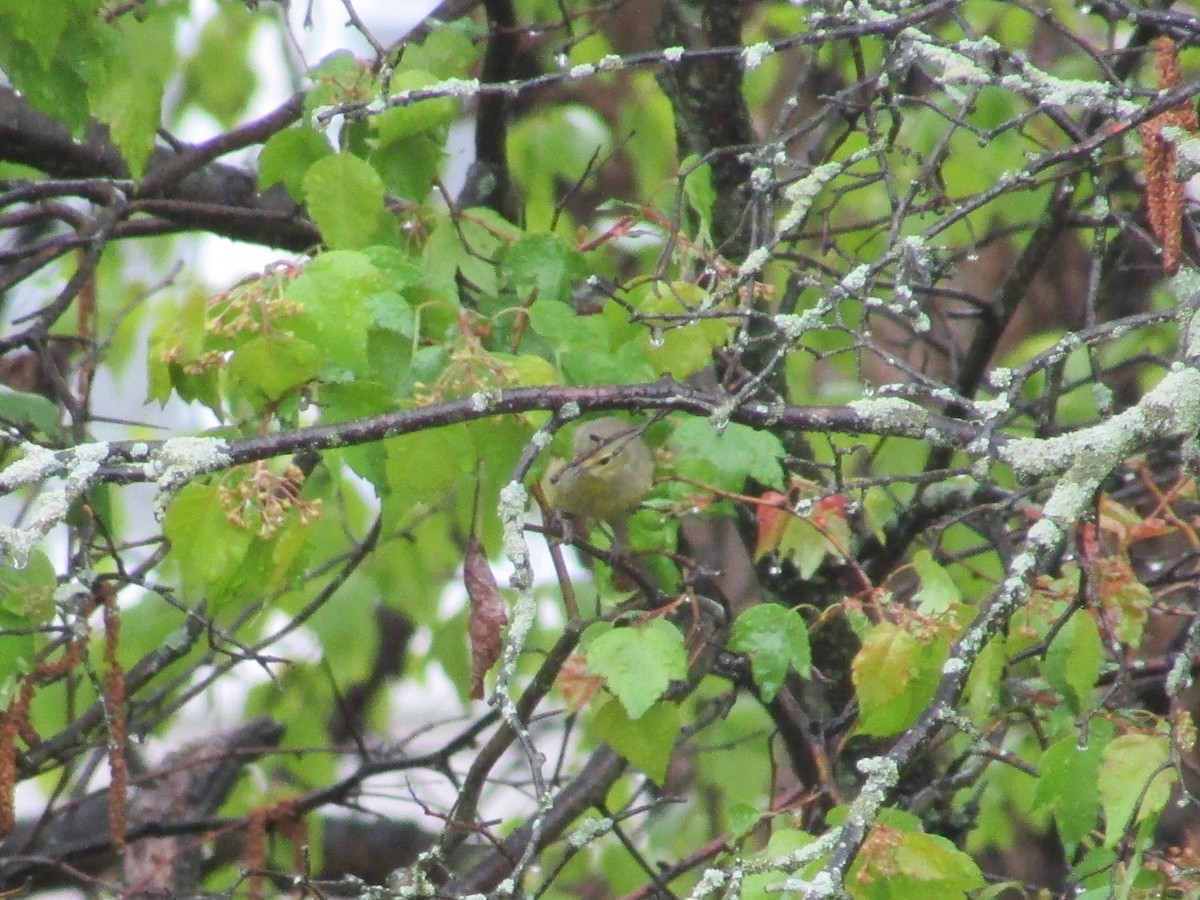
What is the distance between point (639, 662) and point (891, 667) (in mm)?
289

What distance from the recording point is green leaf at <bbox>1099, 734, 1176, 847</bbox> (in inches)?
65.8

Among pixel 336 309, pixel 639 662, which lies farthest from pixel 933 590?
pixel 336 309

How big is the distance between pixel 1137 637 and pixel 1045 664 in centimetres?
18

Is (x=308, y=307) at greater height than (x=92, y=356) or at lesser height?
lesser

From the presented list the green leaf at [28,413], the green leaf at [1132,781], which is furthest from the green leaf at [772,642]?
the green leaf at [28,413]

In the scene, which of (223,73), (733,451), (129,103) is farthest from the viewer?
(223,73)

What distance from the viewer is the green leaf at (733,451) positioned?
202cm

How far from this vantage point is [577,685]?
6.42 ft

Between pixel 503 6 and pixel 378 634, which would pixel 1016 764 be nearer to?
pixel 503 6

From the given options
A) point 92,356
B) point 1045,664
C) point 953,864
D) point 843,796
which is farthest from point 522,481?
point 92,356

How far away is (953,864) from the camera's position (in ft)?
5.37

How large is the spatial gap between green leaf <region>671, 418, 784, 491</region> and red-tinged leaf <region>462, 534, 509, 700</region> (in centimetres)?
35

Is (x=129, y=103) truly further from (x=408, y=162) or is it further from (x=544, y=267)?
(x=544, y=267)

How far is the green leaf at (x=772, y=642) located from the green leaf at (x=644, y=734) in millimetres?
129
